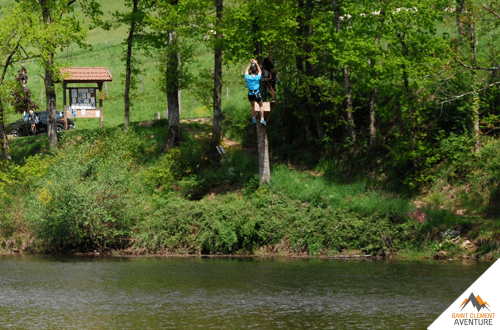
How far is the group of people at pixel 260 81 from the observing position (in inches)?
1282

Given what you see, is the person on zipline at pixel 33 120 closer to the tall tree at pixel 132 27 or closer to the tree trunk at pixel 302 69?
the tall tree at pixel 132 27

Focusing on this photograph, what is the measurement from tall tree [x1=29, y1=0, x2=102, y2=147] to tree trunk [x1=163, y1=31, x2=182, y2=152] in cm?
521

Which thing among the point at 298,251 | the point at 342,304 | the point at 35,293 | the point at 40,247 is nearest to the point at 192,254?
the point at 298,251

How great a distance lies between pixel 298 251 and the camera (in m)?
32.4

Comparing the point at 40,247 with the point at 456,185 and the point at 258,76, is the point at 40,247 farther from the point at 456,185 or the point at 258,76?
the point at 456,185

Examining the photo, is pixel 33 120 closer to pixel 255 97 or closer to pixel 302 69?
pixel 302 69

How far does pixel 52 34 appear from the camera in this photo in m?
39.8

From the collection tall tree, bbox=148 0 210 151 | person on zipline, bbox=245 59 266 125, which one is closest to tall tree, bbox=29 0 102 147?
tall tree, bbox=148 0 210 151

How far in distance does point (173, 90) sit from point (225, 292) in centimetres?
2049

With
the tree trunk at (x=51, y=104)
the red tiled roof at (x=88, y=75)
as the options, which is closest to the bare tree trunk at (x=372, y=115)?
the red tiled roof at (x=88, y=75)

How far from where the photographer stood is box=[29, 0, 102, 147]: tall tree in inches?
1561

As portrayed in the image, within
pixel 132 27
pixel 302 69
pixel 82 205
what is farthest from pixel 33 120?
pixel 302 69

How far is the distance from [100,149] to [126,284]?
1515 centimetres

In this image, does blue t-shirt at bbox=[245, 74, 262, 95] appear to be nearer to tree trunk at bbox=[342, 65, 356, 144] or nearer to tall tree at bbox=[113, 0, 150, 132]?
tree trunk at bbox=[342, 65, 356, 144]
